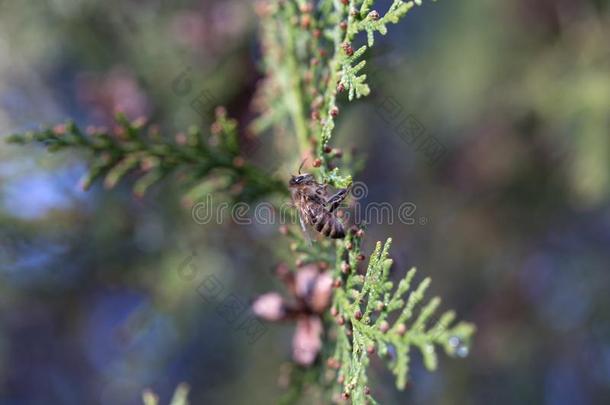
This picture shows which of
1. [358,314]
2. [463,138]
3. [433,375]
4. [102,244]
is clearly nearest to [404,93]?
[463,138]

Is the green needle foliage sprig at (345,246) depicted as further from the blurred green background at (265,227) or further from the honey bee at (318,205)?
the blurred green background at (265,227)

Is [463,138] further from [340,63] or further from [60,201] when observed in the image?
[340,63]

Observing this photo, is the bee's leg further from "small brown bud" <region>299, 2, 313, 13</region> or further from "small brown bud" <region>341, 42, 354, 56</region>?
"small brown bud" <region>299, 2, 313, 13</region>

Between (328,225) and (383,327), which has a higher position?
(328,225)

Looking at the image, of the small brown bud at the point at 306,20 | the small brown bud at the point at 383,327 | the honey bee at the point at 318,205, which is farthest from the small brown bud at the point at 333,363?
the small brown bud at the point at 306,20

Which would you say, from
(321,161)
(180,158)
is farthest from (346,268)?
(180,158)

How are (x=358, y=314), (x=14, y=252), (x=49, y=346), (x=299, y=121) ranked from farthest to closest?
(x=49, y=346) → (x=14, y=252) → (x=299, y=121) → (x=358, y=314)

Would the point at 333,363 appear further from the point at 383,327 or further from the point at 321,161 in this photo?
the point at 321,161
